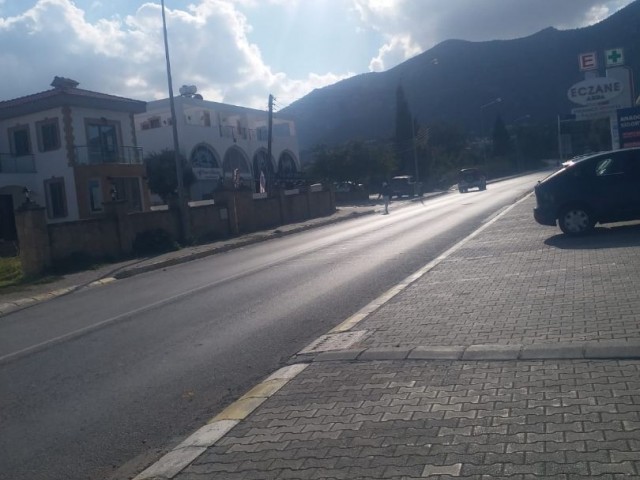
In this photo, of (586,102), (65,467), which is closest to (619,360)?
(65,467)

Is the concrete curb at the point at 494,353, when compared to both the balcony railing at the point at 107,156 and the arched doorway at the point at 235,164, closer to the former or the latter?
the balcony railing at the point at 107,156

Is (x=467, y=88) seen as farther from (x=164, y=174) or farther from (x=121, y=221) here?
(x=121, y=221)

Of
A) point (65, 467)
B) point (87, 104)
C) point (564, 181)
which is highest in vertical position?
point (87, 104)

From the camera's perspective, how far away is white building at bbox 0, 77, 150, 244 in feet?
133

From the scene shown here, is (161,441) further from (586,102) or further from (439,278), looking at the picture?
(586,102)

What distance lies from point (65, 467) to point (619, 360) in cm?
464

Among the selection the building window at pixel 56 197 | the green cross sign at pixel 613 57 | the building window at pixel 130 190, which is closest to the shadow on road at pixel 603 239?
the green cross sign at pixel 613 57

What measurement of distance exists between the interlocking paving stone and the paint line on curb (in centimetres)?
10

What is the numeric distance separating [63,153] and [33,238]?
18.0 metres

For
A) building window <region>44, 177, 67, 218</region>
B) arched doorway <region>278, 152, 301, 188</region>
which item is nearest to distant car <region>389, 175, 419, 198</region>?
arched doorway <region>278, 152, 301, 188</region>

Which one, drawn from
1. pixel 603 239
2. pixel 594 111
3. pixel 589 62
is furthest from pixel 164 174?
pixel 603 239

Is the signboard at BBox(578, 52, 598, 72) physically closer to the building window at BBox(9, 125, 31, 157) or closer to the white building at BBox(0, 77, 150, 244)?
the white building at BBox(0, 77, 150, 244)

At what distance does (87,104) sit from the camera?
41.1 m

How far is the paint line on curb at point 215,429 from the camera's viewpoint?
5.57m
